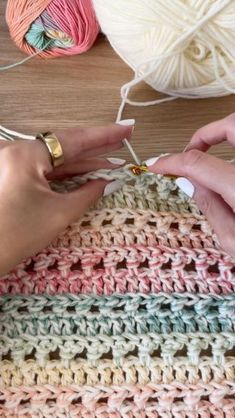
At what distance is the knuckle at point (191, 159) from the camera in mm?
712

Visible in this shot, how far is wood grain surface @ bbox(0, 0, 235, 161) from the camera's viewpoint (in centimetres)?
88

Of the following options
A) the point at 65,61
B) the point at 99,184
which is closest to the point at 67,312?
the point at 99,184

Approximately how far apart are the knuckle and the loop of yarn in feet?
0.91

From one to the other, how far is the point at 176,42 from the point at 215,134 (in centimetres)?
13

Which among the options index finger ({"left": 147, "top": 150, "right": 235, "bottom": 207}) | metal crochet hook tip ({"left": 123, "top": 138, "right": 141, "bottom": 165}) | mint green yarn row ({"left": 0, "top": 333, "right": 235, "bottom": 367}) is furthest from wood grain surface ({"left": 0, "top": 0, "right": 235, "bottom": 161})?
mint green yarn row ({"left": 0, "top": 333, "right": 235, "bottom": 367})

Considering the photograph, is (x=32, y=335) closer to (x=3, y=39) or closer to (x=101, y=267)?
(x=101, y=267)

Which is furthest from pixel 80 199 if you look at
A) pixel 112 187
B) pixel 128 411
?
pixel 128 411

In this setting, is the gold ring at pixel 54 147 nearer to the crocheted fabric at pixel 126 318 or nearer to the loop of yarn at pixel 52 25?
the crocheted fabric at pixel 126 318

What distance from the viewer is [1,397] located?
73 centimetres

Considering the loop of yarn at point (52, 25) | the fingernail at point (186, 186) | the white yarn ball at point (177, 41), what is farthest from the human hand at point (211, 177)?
the loop of yarn at point (52, 25)

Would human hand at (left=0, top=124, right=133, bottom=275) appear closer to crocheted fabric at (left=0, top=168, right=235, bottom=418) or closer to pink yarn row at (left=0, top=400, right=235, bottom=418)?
crocheted fabric at (left=0, top=168, right=235, bottom=418)

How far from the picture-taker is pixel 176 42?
788 mm

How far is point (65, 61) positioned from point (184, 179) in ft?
0.97

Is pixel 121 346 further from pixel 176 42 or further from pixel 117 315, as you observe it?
pixel 176 42
